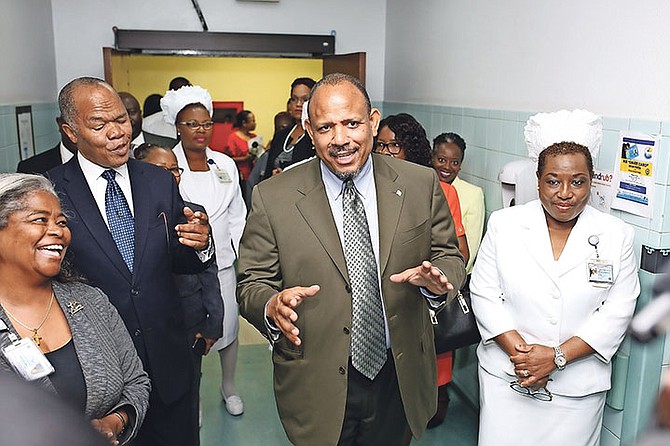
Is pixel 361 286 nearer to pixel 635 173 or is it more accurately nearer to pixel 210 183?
pixel 635 173

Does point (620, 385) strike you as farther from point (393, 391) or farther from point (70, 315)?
point (70, 315)

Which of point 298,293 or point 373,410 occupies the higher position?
point 298,293

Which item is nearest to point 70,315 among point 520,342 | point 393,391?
point 393,391

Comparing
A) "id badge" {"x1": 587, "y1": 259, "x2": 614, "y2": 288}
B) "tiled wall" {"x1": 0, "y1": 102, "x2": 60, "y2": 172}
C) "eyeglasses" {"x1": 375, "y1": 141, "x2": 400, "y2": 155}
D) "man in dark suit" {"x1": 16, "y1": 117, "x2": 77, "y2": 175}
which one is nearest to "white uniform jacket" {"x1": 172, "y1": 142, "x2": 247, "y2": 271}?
"man in dark suit" {"x1": 16, "y1": 117, "x2": 77, "y2": 175}

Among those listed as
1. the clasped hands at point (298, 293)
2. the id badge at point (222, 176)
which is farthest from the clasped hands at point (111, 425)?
the id badge at point (222, 176)

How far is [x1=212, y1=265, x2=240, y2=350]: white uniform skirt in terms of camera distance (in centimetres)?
350

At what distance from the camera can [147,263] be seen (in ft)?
7.14

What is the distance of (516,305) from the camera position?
2.42m

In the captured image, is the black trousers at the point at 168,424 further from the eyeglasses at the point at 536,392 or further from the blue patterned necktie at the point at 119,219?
the eyeglasses at the point at 536,392

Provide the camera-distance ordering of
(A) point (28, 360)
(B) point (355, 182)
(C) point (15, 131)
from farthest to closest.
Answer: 1. (C) point (15, 131)
2. (B) point (355, 182)
3. (A) point (28, 360)

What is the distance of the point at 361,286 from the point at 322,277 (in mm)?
129

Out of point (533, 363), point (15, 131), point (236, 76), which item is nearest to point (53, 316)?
point (533, 363)

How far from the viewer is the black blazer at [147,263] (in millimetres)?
2105

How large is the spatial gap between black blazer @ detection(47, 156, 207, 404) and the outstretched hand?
0.85 metres
